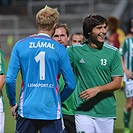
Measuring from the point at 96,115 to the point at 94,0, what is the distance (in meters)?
27.0

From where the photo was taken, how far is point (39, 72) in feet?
17.8

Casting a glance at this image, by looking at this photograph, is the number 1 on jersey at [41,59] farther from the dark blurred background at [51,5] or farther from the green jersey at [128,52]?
the dark blurred background at [51,5]

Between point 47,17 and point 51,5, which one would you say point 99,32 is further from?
point 51,5

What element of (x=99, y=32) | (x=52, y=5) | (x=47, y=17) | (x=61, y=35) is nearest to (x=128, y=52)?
(x=61, y=35)

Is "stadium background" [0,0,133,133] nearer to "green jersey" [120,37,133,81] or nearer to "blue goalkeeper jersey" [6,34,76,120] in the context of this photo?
"green jersey" [120,37,133,81]

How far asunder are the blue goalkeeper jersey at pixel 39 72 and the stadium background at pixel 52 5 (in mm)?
22888

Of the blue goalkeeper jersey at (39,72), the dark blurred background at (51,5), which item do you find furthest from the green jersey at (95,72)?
the dark blurred background at (51,5)

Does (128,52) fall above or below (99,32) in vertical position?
below

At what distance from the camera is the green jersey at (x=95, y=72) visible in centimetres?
612

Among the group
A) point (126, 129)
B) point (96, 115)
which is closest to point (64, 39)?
point (96, 115)

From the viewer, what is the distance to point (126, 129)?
969 centimetres

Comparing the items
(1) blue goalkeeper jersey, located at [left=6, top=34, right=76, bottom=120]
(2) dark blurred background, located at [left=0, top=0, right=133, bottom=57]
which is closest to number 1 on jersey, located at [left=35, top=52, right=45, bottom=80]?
(1) blue goalkeeper jersey, located at [left=6, top=34, right=76, bottom=120]

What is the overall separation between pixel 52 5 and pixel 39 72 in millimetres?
26901

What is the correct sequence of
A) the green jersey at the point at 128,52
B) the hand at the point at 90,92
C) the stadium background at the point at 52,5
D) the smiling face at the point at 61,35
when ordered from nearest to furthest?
the hand at the point at 90,92, the smiling face at the point at 61,35, the green jersey at the point at 128,52, the stadium background at the point at 52,5
